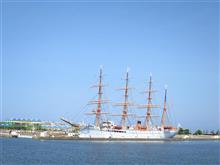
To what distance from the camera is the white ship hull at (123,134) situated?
9181cm

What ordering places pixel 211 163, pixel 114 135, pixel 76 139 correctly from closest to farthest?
pixel 211 163
pixel 76 139
pixel 114 135

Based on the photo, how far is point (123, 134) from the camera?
9669 centimetres

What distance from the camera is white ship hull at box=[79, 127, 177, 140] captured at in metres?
91.8

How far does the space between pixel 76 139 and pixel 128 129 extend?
1588 cm

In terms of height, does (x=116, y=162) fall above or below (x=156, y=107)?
below

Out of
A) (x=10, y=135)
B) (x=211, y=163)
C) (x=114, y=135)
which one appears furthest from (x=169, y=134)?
(x=211, y=163)

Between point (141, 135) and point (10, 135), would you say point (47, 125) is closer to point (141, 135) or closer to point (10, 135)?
point (10, 135)

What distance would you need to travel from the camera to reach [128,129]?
98438mm

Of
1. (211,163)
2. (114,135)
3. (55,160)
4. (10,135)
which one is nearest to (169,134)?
(114,135)

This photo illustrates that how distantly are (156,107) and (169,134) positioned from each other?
26.5 feet

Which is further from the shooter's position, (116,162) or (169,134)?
(169,134)

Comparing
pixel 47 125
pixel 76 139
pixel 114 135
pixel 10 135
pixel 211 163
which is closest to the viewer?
pixel 211 163

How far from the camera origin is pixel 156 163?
4141 cm

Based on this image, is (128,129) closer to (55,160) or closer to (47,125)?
(47,125)
